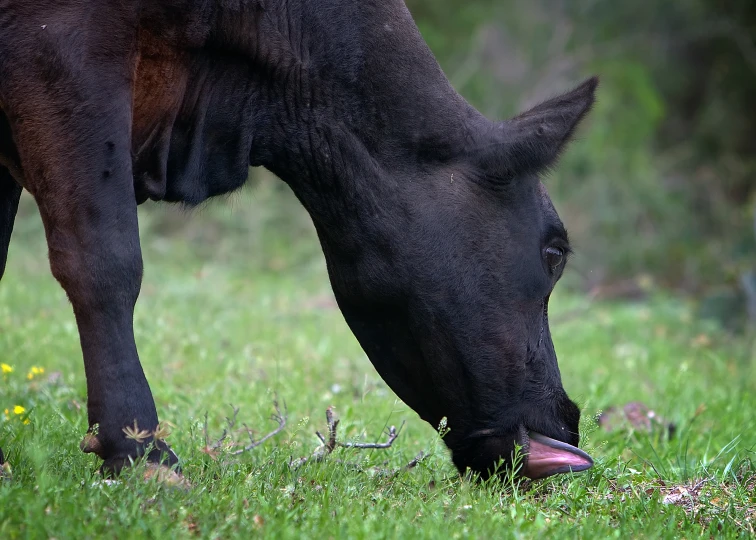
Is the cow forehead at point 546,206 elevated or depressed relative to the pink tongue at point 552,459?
elevated

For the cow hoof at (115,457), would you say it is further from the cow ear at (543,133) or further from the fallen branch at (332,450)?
the cow ear at (543,133)

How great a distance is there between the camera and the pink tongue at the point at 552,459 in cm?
329

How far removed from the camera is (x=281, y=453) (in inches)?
142

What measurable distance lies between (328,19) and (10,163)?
1293 mm

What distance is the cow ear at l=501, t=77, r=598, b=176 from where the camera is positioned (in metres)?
3.39

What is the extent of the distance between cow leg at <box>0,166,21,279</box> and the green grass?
0.72 meters

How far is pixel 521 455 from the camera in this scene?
3.39 metres

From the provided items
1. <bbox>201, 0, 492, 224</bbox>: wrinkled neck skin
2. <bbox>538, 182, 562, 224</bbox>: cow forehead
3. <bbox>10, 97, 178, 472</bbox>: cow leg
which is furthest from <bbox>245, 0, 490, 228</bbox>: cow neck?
<bbox>10, 97, 178, 472</bbox>: cow leg

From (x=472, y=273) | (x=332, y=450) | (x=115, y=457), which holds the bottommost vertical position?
(x=332, y=450)

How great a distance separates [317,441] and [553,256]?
1449 mm

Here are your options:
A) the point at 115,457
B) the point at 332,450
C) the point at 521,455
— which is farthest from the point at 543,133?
the point at 115,457

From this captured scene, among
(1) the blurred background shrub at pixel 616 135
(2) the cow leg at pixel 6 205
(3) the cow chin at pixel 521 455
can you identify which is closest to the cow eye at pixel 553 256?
(3) the cow chin at pixel 521 455

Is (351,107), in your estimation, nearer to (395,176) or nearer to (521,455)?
(395,176)

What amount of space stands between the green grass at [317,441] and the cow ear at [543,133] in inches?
47.3
